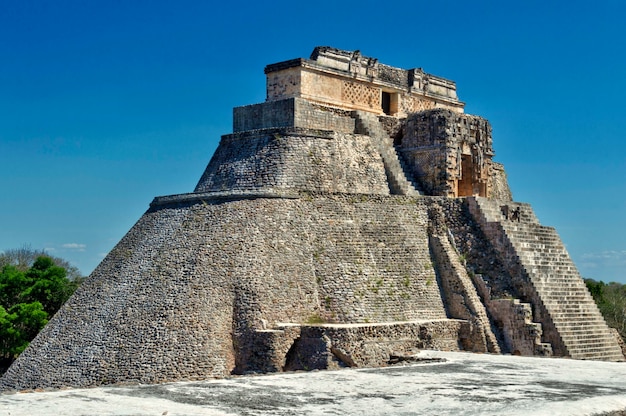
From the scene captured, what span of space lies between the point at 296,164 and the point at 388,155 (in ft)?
10.5

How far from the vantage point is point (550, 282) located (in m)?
22.0

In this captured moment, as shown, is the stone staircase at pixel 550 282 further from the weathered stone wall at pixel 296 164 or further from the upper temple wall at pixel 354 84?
the upper temple wall at pixel 354 84

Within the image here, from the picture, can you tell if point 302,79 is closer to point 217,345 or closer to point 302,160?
point 302,160

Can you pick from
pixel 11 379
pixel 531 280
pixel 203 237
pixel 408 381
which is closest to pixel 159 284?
pixel 203 237

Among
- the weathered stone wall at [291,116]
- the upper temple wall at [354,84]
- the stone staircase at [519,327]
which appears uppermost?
the upper temple wall at [354,84]

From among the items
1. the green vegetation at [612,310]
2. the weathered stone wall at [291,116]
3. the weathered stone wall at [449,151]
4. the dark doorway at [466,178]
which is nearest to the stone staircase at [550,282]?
the weathered stone wall at [449,151]

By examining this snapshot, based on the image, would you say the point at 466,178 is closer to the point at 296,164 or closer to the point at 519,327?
the point at 296,164

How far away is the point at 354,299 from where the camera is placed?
65.1 ft

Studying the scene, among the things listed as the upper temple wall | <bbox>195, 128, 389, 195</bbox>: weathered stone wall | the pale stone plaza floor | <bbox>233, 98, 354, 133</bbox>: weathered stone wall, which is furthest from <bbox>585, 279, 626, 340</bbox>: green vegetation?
the pale stone plaza floor

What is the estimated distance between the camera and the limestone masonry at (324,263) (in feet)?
60.9

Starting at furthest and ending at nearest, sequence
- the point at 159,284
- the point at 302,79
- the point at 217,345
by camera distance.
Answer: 1. the point at 302,79
2. the point at 159,284
3. the point at 217,345

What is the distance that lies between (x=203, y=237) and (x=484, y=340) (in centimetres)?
691

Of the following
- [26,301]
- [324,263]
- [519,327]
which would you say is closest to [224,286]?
[324,263]

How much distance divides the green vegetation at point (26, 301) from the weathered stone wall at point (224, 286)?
29.9 ft
